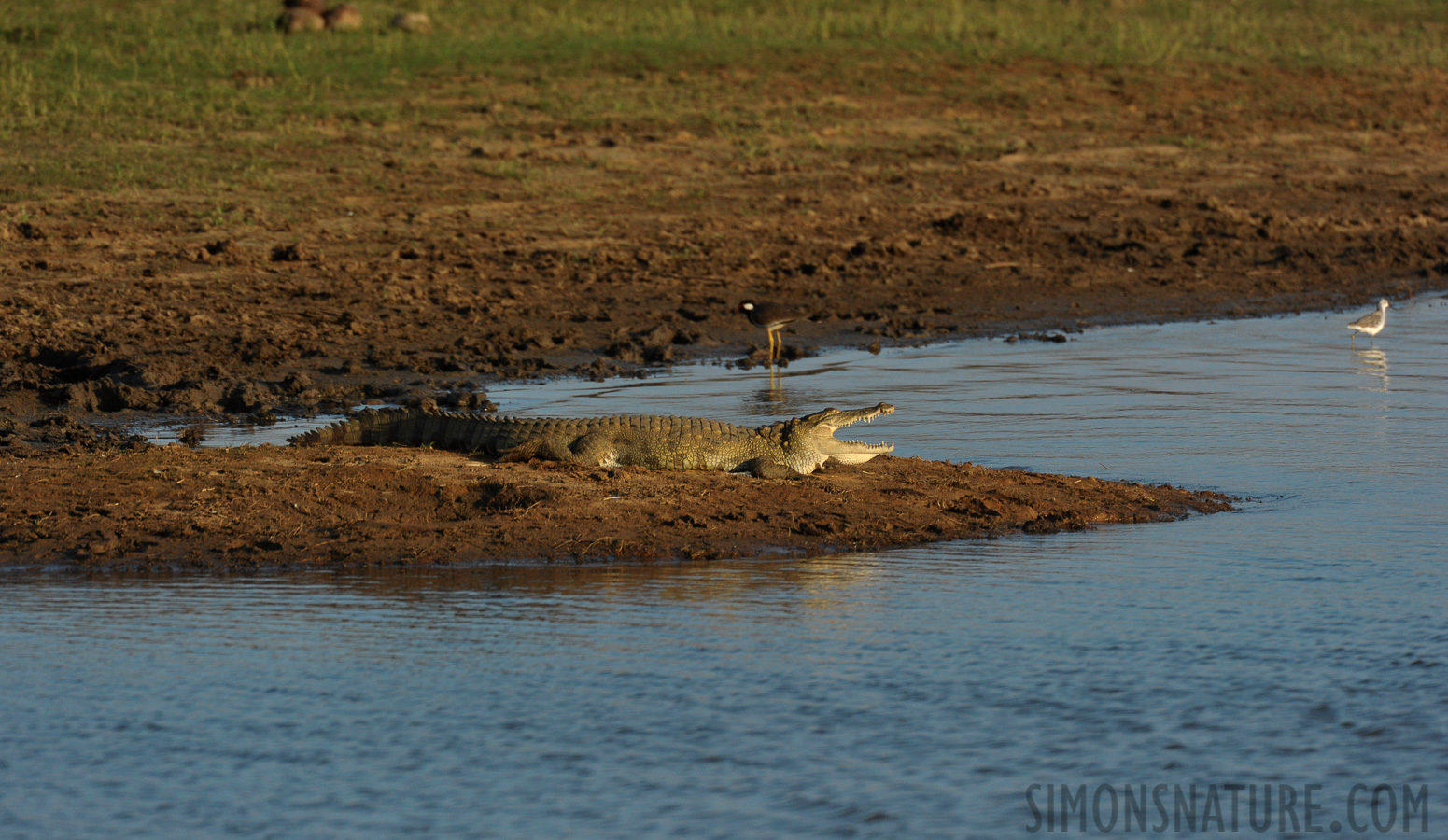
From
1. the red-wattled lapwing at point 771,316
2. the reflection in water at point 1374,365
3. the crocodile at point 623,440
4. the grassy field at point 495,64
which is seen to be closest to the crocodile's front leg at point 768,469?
the crocodile at point 623,440

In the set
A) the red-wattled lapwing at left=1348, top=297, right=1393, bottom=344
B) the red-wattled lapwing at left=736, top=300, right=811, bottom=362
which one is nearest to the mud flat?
the red-wattled lapwing at left=736, top=300, right=811, bottom=362

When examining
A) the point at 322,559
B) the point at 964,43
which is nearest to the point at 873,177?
the point at 964,43

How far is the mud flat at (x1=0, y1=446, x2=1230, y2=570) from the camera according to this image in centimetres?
686

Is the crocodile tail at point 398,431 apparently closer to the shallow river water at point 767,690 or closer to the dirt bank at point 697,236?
the shallow river water at point 767,690

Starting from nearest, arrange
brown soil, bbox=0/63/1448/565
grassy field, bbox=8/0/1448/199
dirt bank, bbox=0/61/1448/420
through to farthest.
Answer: brown soil, bbox=0/63/1448/565
dirt bank, bbox=0/61/1448/420
grassy field, bbox=8/0/1448/199

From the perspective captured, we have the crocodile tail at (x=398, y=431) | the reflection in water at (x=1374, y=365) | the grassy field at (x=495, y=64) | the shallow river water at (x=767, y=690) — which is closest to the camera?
the shallow river water at (x=767, y=690)

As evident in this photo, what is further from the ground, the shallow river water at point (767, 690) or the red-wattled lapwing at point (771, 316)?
the red-wattled lapwing at point (771, 316)

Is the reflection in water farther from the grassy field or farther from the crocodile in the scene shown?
the grassy field

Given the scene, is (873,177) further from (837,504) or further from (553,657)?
(553,657)

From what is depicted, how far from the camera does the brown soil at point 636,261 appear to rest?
290 inches

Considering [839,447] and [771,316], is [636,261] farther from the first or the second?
[839,447]

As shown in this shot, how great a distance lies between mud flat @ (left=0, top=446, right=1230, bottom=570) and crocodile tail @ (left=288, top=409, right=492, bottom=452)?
0.21 meters

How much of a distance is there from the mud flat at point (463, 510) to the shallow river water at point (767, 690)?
22cm

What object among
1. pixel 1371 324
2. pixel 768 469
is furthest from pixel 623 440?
pixel 1371 324
